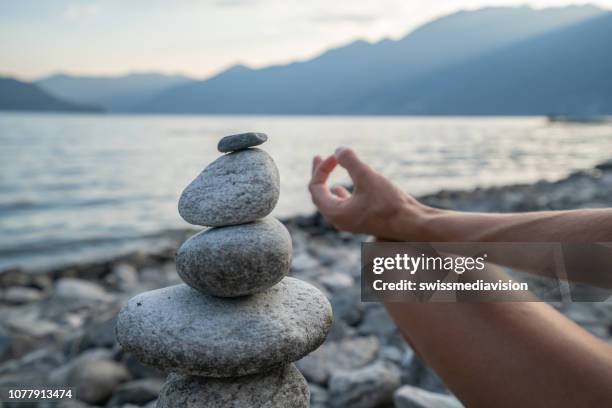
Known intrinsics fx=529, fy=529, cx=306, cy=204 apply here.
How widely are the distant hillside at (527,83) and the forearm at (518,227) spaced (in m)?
105

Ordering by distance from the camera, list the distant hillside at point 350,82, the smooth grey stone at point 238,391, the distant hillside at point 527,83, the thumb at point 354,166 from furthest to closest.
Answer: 1. the distant hillside at point 350,82
2. the distant hillside at point 527,83
3. the thumb at point 354,166
4. the smooth grey stone at point 238,391

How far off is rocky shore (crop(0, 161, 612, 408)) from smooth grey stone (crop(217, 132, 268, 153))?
125cm

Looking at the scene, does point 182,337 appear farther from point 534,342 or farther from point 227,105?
point 227,105

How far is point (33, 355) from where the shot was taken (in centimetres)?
372

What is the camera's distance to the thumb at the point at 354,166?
239 cm

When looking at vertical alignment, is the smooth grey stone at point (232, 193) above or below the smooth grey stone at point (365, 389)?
above

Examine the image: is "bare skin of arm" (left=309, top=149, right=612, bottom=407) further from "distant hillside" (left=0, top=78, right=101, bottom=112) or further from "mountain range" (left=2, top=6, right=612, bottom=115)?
"distant hillside" (left=0, top=78, right=101, bottom=112)

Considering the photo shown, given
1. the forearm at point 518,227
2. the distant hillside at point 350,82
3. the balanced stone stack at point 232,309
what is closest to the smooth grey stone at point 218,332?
the balanced stone stack at point 232,309

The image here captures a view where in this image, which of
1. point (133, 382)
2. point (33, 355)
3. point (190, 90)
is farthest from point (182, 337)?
point (190, 90)

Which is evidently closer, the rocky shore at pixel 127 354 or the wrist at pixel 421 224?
the wrist at pixel 421 224

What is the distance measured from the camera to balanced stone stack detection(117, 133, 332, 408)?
1.31 m

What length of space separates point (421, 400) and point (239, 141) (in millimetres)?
1279

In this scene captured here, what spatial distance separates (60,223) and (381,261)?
30.1 feet

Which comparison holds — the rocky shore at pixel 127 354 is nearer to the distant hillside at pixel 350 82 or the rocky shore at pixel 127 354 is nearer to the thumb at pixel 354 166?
the thumb at pixel 354 166
